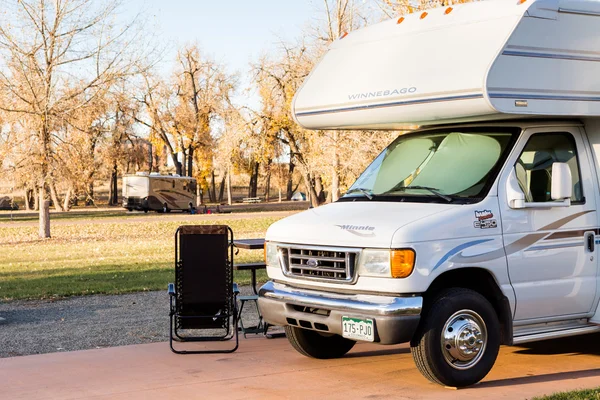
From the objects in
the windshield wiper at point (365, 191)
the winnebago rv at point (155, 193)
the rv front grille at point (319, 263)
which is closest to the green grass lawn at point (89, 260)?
the windshield wiper at point (365, 191)

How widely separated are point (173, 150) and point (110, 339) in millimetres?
56668

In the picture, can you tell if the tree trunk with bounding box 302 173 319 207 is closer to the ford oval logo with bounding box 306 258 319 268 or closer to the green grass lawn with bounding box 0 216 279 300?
the green grass lawn with bounding box 0 216 279 300

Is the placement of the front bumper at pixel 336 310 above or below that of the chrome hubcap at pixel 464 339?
above

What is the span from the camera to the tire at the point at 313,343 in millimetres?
8539

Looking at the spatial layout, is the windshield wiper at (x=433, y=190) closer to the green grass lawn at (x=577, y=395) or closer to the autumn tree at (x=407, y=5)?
the green grass lawn at (x=577, y=395)

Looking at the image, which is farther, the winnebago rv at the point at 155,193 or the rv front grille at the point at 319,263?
the winnebago rv at the point at 155,193

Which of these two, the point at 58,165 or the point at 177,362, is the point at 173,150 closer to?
the point at 58,165

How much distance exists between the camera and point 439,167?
26.6ft

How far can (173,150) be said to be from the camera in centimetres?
6575

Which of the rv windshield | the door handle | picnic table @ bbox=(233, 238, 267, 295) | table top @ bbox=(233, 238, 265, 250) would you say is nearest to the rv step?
the door handle

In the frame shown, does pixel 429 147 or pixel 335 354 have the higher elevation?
pixel 429 147

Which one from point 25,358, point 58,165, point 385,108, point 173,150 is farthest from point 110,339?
point 173,150

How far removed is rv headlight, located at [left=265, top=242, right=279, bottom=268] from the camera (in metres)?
8.11

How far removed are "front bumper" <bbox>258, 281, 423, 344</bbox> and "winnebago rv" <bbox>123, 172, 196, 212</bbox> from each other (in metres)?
48.7
